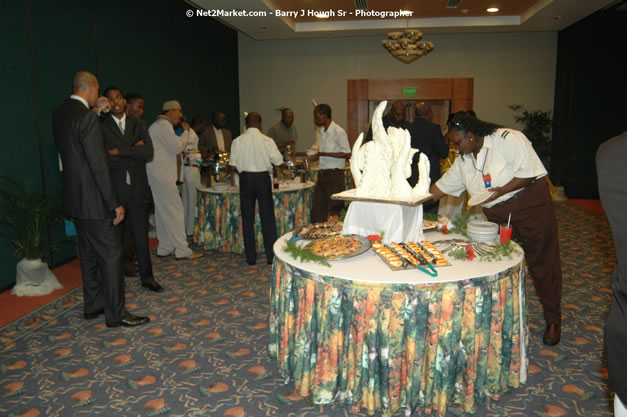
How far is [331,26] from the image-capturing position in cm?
1001

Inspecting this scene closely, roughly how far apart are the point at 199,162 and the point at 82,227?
251cm

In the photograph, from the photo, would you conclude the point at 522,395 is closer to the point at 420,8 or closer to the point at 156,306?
the point at 156,306

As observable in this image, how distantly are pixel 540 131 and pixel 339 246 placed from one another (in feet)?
29.8

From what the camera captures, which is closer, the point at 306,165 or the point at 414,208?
the point at 414,208

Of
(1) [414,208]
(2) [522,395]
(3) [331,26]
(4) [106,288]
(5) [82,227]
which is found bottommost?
(2) [522,395]

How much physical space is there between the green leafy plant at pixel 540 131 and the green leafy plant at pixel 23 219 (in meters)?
9.23

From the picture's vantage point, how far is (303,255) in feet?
8.16

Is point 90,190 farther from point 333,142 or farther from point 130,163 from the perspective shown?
point 333,142

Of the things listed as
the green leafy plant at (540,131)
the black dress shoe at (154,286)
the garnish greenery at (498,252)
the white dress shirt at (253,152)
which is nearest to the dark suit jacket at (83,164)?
the black dress shoe at (154,286)

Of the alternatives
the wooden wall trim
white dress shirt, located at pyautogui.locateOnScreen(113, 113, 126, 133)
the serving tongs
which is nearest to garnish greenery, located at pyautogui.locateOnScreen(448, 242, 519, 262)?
the serving tongs

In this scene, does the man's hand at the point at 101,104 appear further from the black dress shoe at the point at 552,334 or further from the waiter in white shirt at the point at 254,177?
the black dress shoe at the point at 552,334

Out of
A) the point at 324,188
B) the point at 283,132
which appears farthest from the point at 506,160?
the point at 283,132

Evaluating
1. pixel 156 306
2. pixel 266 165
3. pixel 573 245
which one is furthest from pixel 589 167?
pixel 156 306

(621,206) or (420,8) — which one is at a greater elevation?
(420,8)
